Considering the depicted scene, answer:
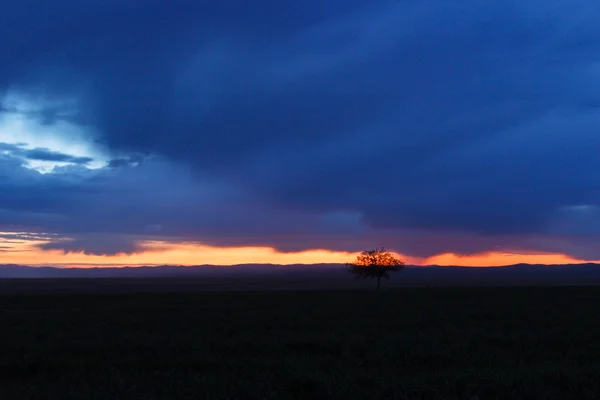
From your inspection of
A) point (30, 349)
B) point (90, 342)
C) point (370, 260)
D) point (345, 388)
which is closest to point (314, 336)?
point (90, 342)

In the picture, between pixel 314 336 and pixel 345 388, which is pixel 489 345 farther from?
pixel 345 388

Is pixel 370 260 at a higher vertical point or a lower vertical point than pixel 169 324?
higher

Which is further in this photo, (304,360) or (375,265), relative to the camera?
(375,265)

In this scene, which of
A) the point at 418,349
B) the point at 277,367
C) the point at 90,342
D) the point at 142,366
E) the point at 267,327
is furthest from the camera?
the point at 267,327

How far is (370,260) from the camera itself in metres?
107

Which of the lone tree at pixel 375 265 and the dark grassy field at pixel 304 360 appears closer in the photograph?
the dark grassy field at pixel 304 360

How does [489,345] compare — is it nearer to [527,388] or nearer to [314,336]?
[314,336]

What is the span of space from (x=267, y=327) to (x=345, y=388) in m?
18.3

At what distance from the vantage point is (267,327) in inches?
1209

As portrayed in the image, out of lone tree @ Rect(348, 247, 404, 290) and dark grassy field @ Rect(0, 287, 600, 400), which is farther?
lone tree @ Rect(348, 247, 404, 290)

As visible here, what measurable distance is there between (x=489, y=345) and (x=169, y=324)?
53.6 ft

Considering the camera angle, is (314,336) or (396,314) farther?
(396,314)

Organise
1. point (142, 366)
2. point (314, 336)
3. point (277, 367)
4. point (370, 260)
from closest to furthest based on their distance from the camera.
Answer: point (277, 367) < point (142, 366) < point (314, 336) < point (370, 260)

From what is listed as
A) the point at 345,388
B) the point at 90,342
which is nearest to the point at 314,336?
the point at 90,342
